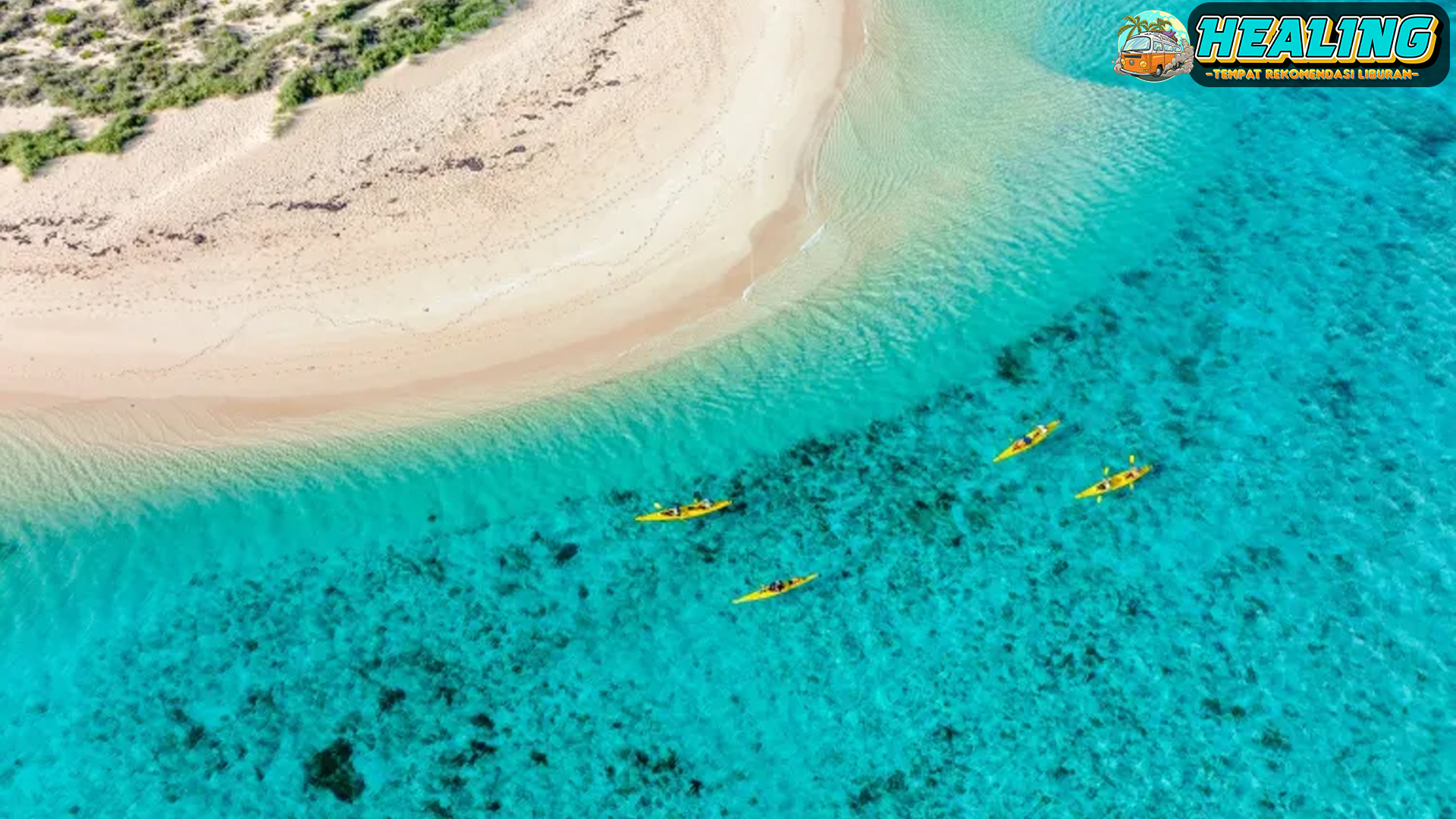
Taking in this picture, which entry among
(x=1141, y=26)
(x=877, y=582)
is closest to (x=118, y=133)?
(x=877, y=582)

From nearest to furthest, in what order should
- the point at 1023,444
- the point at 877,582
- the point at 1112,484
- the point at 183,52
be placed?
the point at 877,582 < the point at 1112,484 < the point at 1023,444 < the point at 183,52

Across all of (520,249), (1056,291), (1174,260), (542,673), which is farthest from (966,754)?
(520,249)

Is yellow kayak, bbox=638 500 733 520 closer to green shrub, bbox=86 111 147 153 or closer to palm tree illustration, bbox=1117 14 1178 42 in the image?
green shrub, bbox=86 111 147 153

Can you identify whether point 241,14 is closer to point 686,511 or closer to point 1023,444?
point 686,511

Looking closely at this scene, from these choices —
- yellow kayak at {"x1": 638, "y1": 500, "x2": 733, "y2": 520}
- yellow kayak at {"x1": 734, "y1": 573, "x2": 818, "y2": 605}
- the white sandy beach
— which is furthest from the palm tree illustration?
yellow kayak at {"x1": 734, "y1": 573, "x2": 818, "y2": 605}

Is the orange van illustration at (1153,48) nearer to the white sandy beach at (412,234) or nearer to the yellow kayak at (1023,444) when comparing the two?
the white sandy beach at (412,234)

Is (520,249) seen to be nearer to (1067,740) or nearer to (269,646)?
(269,646)
